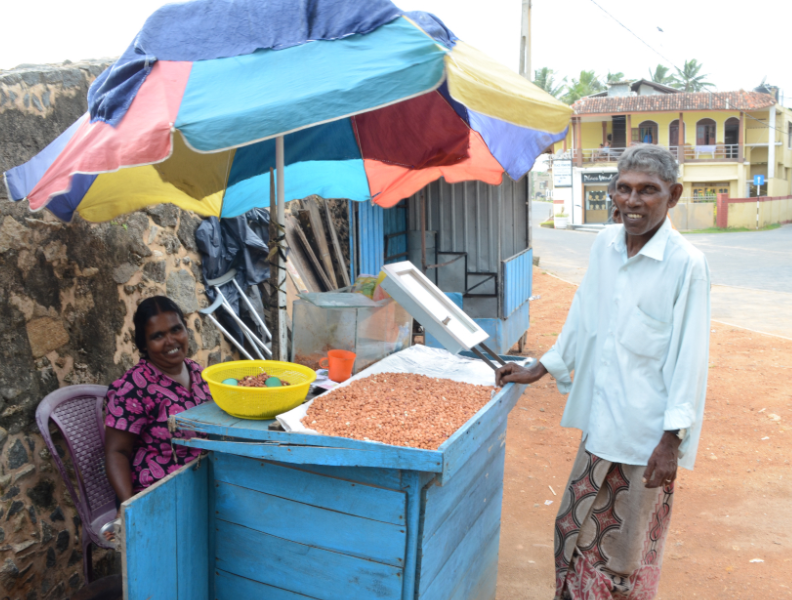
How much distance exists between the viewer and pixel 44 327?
2.65 m

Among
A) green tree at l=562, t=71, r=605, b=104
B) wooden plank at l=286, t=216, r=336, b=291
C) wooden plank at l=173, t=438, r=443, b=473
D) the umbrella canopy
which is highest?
green tree at l=562, t=71, r=605, b=104

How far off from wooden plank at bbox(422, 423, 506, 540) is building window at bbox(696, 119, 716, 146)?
35.0 m

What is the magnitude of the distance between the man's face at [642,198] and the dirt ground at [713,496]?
6.46ft

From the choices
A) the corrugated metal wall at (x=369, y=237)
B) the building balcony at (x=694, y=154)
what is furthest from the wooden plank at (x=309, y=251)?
the building balcony at (x=694, y=154)

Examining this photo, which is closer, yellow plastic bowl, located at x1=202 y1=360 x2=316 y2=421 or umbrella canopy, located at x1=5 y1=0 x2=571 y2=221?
umbrella canopy, located at x1=5 y1=0 x2=571 y2=221

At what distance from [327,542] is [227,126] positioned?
1.32 metres

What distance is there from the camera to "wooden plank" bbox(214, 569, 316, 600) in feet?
7.11

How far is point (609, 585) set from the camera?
2.35 m

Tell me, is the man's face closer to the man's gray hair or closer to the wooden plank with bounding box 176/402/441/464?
the man's gray hair

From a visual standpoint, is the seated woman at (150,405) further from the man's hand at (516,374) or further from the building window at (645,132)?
the building window at (645,132)

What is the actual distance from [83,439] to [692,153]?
3516cm

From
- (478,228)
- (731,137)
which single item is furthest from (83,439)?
(731,137)

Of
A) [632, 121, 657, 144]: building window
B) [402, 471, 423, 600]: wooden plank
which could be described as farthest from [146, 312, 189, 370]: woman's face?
[632, 121, 657, 144]: building window

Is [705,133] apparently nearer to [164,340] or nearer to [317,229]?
[317,229]
